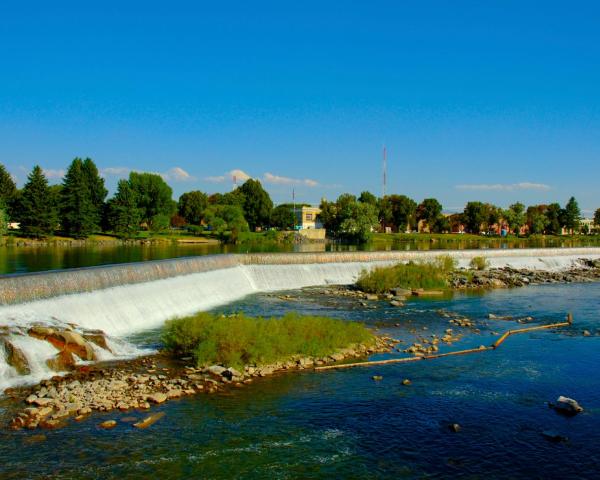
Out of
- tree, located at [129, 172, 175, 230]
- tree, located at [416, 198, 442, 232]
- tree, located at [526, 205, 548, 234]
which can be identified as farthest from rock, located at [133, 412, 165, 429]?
tree, located at [526, 205, 548, 234]

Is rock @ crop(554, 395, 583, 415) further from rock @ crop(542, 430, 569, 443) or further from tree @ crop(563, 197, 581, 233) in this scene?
tree @ crop(563, 197, 581, 233)

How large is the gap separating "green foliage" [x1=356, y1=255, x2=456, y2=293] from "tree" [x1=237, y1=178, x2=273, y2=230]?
7785 centimetres

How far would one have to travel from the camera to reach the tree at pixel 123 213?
72562 millimetres

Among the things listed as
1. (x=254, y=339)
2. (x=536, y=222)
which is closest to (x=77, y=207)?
(x=254, y=339)

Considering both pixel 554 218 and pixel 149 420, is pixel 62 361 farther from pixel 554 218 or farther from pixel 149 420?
pixel 554 218

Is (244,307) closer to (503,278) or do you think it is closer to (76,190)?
(503,278)

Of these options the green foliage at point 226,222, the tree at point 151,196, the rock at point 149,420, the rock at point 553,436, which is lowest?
the rock at point 553,436

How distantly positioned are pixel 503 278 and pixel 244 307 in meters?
18.6

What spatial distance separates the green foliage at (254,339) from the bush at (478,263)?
1039 inches

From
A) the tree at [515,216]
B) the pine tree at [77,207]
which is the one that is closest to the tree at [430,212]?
the tree at [515,216]

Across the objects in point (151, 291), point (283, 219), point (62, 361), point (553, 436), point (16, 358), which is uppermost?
point (283, 219)

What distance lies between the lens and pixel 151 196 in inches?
3408

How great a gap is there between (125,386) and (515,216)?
11746 cm

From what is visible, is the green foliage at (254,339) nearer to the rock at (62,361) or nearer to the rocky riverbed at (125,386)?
the rocky riverbed at (125,386)
